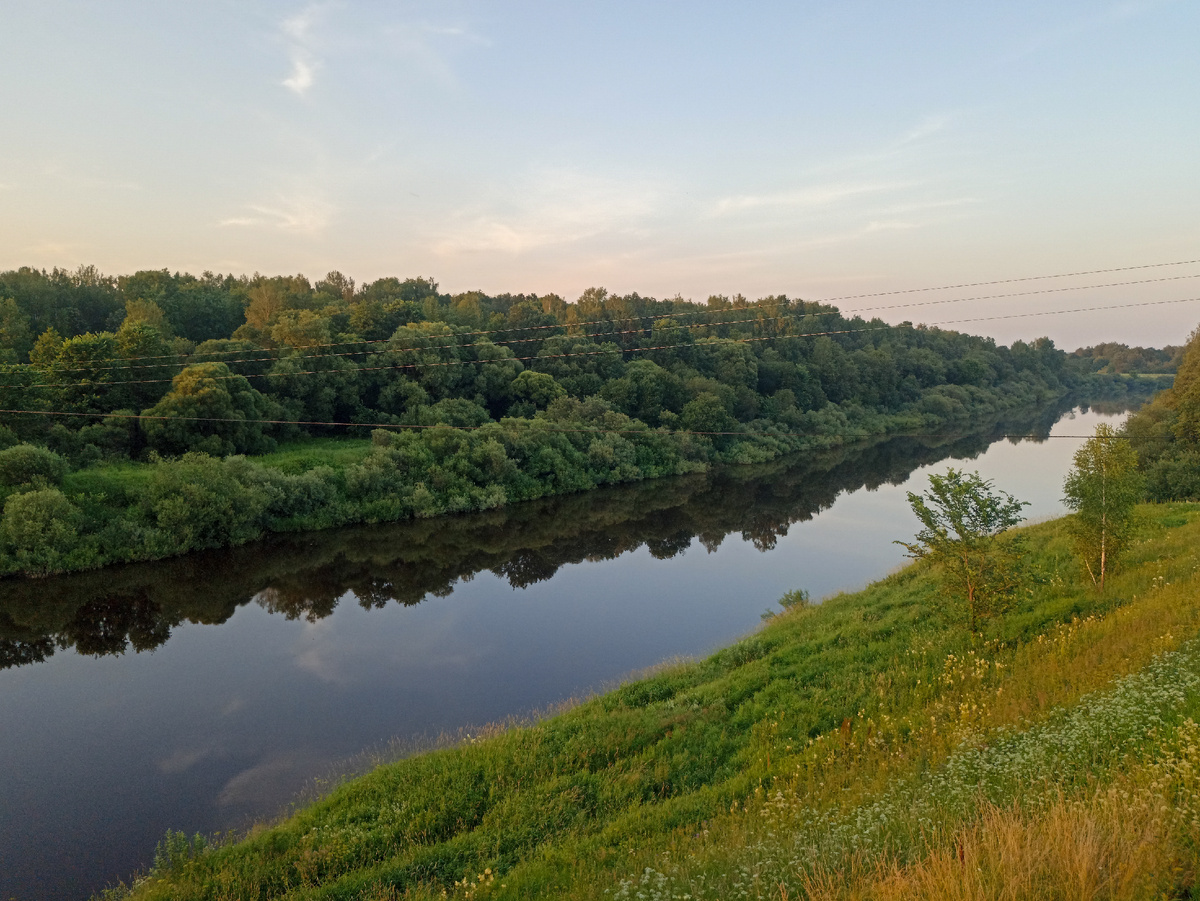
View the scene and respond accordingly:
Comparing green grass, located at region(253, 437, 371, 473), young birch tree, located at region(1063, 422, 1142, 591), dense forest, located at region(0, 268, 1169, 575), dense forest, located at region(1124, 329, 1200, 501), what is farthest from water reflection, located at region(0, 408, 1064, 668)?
young birch tree, located at region(1063, 422, 1142, 591)

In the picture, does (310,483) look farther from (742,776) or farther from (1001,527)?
(1001,527)

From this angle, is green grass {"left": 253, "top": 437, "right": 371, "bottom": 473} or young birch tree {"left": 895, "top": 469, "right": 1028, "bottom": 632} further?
green grass {"left": 253, "top": 437, "right": 371, "bottom": 473}

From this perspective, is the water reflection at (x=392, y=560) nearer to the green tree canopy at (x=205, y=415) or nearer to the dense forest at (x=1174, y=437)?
the green tree canopy at (x=205, y=415)

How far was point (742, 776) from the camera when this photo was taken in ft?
30.2

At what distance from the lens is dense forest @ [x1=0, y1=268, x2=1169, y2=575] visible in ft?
91.5

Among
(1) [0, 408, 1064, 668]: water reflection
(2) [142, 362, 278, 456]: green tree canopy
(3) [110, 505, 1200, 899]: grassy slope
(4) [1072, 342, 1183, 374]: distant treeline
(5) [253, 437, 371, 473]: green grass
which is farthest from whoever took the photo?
(4) [1072, 342, 1183, 374]: distant treeline

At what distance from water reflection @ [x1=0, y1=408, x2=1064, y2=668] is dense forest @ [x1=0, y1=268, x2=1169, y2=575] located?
1.67 metres

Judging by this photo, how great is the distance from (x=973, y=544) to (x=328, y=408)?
41.0 m

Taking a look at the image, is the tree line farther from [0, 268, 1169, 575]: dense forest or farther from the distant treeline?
the distant treeline

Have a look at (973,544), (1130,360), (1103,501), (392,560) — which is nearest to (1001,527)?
(973,544)

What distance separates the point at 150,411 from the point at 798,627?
33.6m

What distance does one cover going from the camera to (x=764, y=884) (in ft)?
16.2

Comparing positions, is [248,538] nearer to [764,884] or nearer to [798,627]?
[798,627]

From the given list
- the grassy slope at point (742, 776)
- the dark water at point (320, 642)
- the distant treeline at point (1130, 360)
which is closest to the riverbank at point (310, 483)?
the dark water at point (320, 642)
